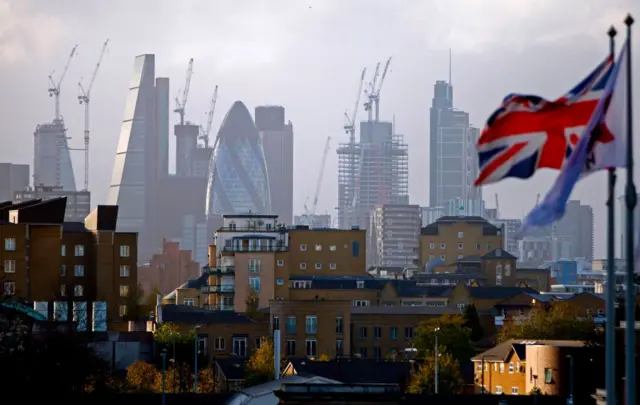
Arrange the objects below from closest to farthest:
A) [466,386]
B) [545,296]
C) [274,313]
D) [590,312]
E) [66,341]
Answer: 1. [66,341]
2. [466,386]
3. [274,313]
4. [590,312]
5. [545,296]

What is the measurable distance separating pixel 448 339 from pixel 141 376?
2264cm

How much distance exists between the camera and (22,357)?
51.2 metres

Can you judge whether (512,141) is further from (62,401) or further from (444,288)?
(444,288)

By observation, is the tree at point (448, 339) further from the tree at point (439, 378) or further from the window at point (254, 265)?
the window at point (254, 265)

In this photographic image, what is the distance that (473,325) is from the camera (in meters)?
124

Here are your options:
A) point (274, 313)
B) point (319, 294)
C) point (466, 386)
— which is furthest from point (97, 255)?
point (466, 386)

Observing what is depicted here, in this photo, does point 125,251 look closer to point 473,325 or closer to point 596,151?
point 473,325

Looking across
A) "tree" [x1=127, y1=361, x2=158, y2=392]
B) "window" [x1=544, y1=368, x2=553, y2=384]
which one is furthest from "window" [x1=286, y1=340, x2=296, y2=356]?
"window" [x1=544, y1=368, x2=553, y2=384]

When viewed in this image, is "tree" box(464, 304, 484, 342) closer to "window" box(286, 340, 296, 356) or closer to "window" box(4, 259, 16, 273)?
"window" box(286, 340, 296, 356)

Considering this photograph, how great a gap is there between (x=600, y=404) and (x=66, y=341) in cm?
1345

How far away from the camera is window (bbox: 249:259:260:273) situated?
6019 inches

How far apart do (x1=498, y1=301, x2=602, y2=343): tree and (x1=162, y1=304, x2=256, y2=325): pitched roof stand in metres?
14.4

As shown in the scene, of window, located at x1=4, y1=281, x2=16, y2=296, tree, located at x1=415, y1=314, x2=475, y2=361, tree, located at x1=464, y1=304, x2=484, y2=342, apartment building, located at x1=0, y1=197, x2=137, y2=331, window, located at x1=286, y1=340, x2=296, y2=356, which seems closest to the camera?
window, located at x1=4, y1=281, x2=16, y2=296

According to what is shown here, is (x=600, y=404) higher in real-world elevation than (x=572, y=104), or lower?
lower
